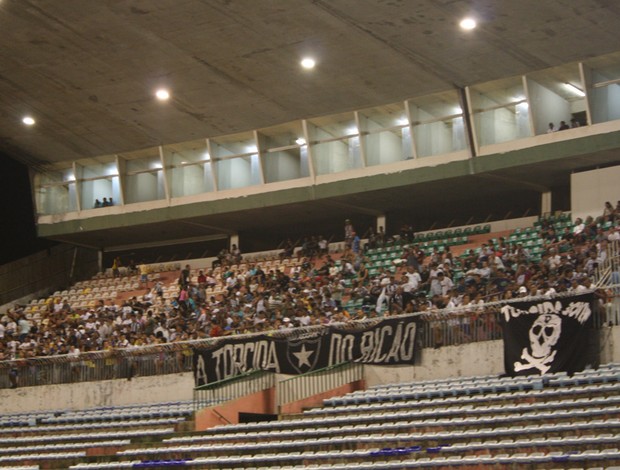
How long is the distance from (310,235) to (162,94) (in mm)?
7963

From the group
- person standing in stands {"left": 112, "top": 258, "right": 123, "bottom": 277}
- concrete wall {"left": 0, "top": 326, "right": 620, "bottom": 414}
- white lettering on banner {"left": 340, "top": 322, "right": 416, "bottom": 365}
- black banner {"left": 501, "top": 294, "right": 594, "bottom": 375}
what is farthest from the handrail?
person standing in stands {"left": 112, "top": 258, "right": 123, "bottom": 277}

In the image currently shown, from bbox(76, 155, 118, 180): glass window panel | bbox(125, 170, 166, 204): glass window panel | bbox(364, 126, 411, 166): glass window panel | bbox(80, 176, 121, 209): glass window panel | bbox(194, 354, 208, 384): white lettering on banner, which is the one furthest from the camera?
bbox(80, 176, 121, 209): glass window panel

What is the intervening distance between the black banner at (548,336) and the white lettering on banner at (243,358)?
5.25 meters

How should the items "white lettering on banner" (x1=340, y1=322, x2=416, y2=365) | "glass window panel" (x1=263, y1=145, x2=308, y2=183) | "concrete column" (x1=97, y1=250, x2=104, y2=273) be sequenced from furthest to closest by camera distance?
"concrete column" (x1=97, y1=250, x2=104, y2=273)
"glass window panel" (x1=263, y1=145, x2=308, y2=183)
"white lettering on banner" (x1=340, y1=322, x2=416, y2=365)

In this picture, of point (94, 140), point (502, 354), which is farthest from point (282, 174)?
point (502, 354)

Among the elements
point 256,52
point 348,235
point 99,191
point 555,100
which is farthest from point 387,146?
point 99,191

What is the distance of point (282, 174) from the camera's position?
34.1 m

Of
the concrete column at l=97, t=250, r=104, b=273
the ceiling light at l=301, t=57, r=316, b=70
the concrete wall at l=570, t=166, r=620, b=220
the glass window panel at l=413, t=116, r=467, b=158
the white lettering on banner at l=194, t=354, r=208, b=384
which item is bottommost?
the white lettering on banner at l=194, t=354, r=208, b=384

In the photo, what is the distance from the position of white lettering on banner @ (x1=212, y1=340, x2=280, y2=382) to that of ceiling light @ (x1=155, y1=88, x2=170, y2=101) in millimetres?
9138

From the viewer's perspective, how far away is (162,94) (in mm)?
30859

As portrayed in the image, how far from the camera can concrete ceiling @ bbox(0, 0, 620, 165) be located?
84.1ft

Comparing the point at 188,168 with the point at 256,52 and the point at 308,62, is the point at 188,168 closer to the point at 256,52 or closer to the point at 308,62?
the point at 256,52

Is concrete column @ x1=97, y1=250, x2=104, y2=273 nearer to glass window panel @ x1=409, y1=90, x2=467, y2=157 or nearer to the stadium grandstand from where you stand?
the stadium grandstand

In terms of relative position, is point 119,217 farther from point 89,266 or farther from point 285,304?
point 285,304
